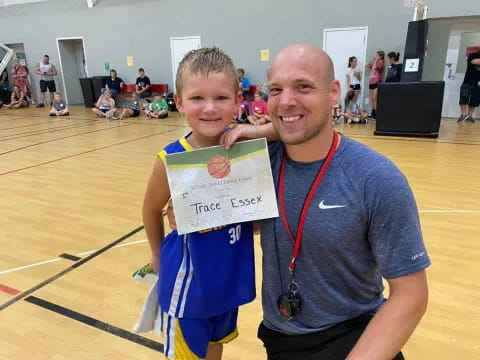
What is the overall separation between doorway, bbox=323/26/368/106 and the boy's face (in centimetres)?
944

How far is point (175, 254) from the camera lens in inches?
50.5

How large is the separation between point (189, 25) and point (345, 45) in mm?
5141

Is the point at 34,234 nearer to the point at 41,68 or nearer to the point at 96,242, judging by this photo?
the point at 96,242

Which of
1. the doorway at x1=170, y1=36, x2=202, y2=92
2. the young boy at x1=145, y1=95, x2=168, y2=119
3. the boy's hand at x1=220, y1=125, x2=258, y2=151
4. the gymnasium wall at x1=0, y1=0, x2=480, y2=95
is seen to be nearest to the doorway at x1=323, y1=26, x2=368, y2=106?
Answer: the gymnasium wall at x1=0, y1=0, x2=480, y2=95

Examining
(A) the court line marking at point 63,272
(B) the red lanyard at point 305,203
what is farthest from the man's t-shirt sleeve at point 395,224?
(A) the court line marking at point 63,272

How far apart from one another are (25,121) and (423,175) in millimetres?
10867

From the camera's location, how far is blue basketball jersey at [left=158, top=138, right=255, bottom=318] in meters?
1.23

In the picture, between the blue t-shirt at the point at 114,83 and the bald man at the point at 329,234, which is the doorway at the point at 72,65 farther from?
the bald man at the point at 329,234

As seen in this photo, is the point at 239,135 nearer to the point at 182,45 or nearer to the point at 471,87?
the point at 471,87

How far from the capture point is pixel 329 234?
3.41ft

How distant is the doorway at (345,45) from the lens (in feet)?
32.0

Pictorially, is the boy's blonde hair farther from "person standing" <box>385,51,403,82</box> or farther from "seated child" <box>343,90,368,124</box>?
"person standing" <box>385,51,403,82</box>

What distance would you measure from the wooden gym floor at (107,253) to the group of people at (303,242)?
85 cm

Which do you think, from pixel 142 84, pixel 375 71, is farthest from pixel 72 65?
pixel 375 71
